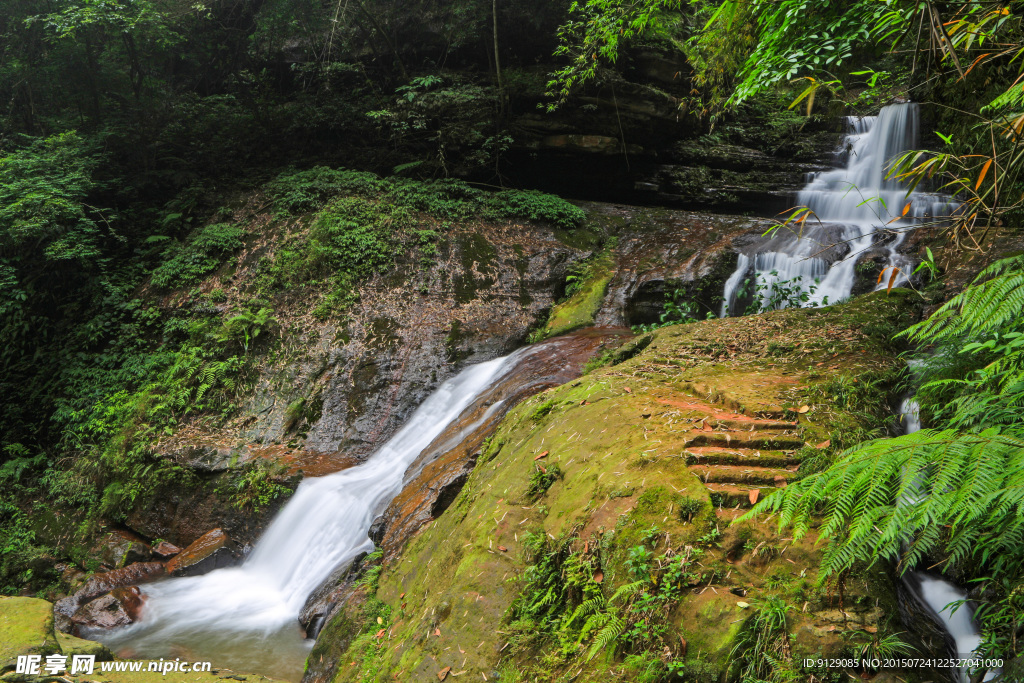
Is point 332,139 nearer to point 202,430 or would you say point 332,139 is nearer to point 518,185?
point 518,185

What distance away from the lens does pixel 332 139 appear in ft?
45.0

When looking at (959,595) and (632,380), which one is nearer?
(959,595)

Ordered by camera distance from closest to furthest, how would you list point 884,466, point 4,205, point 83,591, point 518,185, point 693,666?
point 884,466, point 693,666, point 83,591, point 4,205, point 518,185

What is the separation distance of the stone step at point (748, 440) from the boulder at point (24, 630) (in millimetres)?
4849

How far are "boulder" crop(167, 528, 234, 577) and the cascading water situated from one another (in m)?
0.13

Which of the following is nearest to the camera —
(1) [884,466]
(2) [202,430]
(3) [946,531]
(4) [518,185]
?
(1) [884,466]

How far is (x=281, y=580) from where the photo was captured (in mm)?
6922

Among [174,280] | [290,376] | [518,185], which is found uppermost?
[518,185]

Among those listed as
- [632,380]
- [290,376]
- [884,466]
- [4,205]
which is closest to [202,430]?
[290,376]

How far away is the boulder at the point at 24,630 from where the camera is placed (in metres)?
3.80

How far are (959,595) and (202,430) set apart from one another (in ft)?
32.0

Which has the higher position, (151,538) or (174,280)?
(174,280)

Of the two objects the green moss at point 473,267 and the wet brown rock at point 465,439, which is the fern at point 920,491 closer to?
the wet brown rock at point 465,439

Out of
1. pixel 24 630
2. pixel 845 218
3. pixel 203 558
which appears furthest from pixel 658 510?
pixel 845 218
